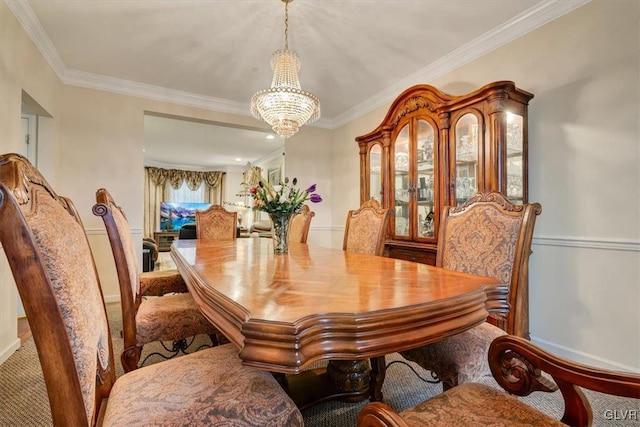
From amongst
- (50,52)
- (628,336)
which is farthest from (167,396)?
(50,52)

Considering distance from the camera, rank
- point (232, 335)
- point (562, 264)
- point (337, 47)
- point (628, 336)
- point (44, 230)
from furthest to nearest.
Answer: point (337, 47), point (562, 264), point (628, 336), point (232, 335), point (44, 230)

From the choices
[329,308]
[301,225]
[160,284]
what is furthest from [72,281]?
[301,225]

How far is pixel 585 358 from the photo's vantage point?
2.02m

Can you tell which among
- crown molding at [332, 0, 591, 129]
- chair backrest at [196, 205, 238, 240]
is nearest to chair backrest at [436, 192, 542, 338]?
crown molding at [332, 0, 591, 129]

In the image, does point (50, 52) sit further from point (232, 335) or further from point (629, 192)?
point (629, 192)

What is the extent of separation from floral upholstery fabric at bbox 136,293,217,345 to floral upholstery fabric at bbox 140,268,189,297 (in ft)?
1.78

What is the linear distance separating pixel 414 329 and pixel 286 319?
0.34m

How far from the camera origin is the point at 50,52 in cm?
280

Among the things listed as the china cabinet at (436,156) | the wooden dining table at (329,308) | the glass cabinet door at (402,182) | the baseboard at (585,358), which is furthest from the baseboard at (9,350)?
the baseboard at (585,358)

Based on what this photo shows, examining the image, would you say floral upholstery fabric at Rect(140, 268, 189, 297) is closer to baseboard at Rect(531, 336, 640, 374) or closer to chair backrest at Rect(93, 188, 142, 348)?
chair backrest at Rect(93, 188, 142, 348)

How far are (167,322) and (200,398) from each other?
0.81m

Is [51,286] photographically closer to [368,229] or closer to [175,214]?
[368,229]

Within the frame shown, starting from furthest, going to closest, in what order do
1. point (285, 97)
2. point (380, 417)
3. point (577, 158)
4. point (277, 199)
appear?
point (285, 97)
point (577, 158)
point (277, 199)
point (380, 417)

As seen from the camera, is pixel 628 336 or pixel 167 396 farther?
pixel 628 336
